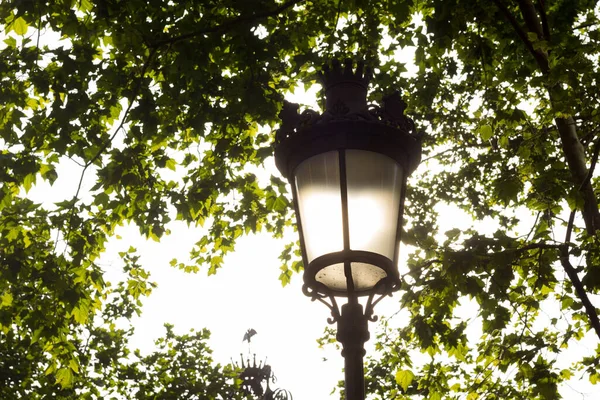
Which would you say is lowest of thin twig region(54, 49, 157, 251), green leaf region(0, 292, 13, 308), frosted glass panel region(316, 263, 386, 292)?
frosted glass panel region(316, 263, 386, 292)

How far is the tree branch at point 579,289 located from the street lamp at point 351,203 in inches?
121

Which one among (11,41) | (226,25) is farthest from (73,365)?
(226,25)

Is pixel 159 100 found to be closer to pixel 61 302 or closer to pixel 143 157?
pixel 143 157

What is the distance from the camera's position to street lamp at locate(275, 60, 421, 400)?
9.55 feet

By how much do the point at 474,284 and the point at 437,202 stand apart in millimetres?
5256

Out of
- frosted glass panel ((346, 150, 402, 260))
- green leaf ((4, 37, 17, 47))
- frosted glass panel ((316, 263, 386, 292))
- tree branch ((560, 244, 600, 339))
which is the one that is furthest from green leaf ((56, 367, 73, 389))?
tree branch ((560, 244, 600, 339))

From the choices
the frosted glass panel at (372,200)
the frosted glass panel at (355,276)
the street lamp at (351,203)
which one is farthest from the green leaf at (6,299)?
the frosted glass panel at (372,200)

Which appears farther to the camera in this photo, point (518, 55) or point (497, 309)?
point (518, 55)

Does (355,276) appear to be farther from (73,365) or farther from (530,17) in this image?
(73,365)

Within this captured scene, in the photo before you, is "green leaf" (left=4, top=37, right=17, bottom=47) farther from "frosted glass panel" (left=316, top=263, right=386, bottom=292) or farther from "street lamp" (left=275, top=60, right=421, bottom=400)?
"frosted glass panel" (left=316, top=263, right=386, bottom=292)

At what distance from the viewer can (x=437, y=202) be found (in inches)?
426

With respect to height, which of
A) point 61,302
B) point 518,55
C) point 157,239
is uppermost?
point 518,55

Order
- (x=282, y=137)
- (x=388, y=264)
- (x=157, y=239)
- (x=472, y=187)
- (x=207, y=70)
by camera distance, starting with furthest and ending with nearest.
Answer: (x=472, y=187) < (x=157, y=239) < (x=207, y=70) < (x=282, y=137) < (x=388, y=264)

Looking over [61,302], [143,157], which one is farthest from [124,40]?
[61,302]
